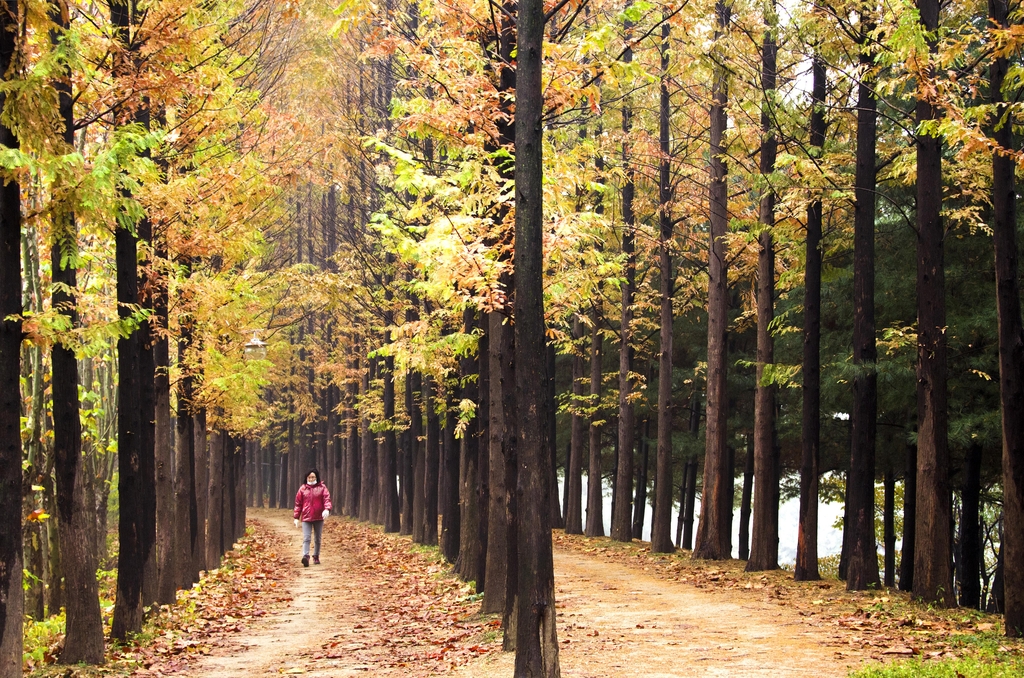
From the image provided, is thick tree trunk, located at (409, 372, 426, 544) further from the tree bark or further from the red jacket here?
the tree bark

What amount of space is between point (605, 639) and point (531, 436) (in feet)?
13.5

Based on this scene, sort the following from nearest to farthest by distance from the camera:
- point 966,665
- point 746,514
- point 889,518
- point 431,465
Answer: point 966,665
point 889,518
point 431,465
point 746,514

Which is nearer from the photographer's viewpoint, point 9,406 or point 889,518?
point 9,406

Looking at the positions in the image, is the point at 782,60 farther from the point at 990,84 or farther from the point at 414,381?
the point at 414,381

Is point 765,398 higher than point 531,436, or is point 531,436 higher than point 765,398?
point 531,436

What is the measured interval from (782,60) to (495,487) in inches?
462

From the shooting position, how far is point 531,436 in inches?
317

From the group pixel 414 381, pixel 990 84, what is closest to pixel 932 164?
pixel 990 84

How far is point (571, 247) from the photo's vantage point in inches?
424

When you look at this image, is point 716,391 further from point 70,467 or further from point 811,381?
point 70,467

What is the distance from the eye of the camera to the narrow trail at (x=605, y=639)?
30.9 ft

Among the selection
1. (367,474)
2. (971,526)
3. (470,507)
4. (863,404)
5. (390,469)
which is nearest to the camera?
(863,404)

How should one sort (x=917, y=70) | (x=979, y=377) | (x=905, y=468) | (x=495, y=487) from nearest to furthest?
(x=917, y=70) < (x=495, y=487) < (x=979, y=377) < (x=905, y=468)

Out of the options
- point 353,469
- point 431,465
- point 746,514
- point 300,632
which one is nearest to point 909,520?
point 746,514
